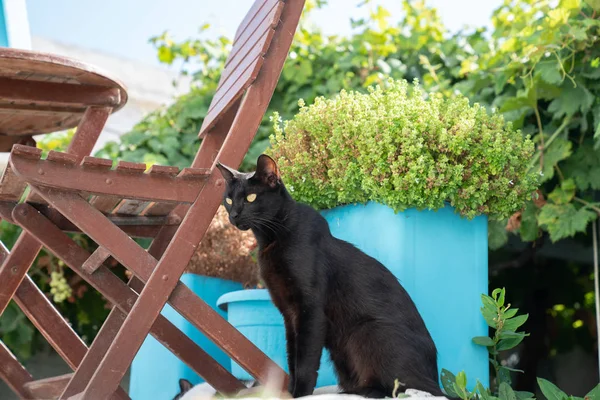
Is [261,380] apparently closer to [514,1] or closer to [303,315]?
[303,315]

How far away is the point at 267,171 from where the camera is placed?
76.5 inches

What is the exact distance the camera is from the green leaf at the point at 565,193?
298cm

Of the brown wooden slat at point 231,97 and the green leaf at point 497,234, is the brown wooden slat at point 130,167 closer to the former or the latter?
the brown wooden slat at point 231,97

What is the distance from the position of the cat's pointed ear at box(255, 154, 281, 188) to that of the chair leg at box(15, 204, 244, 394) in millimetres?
554

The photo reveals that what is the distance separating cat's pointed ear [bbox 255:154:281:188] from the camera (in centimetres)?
192

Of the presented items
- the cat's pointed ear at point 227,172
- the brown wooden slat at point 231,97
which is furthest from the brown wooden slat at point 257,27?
the cat's pointed ear at point 227,172

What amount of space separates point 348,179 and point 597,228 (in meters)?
1.70

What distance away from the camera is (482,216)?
6.96 ft

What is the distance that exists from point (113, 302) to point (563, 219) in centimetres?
180

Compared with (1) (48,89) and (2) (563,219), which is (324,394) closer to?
(1) (48,89)

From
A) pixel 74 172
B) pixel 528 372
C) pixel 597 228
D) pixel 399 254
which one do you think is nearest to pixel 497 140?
pixel 399 254

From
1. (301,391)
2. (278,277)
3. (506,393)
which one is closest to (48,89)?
(278,277)

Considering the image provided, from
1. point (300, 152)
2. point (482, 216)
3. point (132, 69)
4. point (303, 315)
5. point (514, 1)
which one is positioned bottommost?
point (303, 315)

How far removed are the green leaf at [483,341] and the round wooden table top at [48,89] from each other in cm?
130
